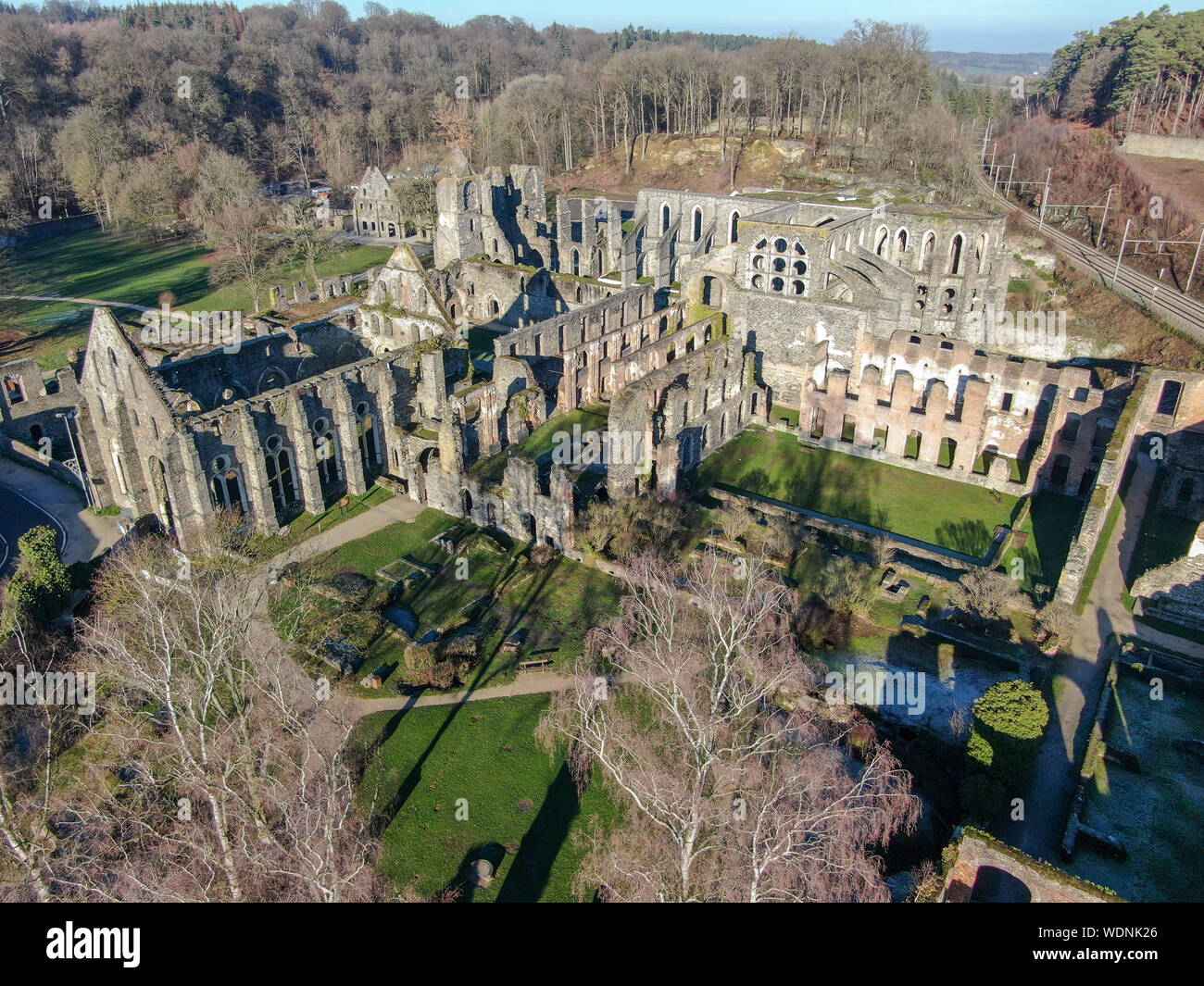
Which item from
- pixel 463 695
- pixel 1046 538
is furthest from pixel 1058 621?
pixel 463 695

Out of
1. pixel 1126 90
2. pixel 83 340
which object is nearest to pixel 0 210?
pixel 83 340

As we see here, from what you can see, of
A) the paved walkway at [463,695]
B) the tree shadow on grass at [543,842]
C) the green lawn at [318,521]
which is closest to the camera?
the tree shadow on grass at [543,842]

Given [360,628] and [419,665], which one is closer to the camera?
[419,665]

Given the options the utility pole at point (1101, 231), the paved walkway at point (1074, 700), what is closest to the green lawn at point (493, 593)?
the paved walkway at point (1074, 700)

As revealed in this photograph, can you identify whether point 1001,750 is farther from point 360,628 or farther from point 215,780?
point 360,628

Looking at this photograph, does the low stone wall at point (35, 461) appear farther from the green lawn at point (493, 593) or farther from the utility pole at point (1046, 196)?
the utility pole at point (1046, 196)
